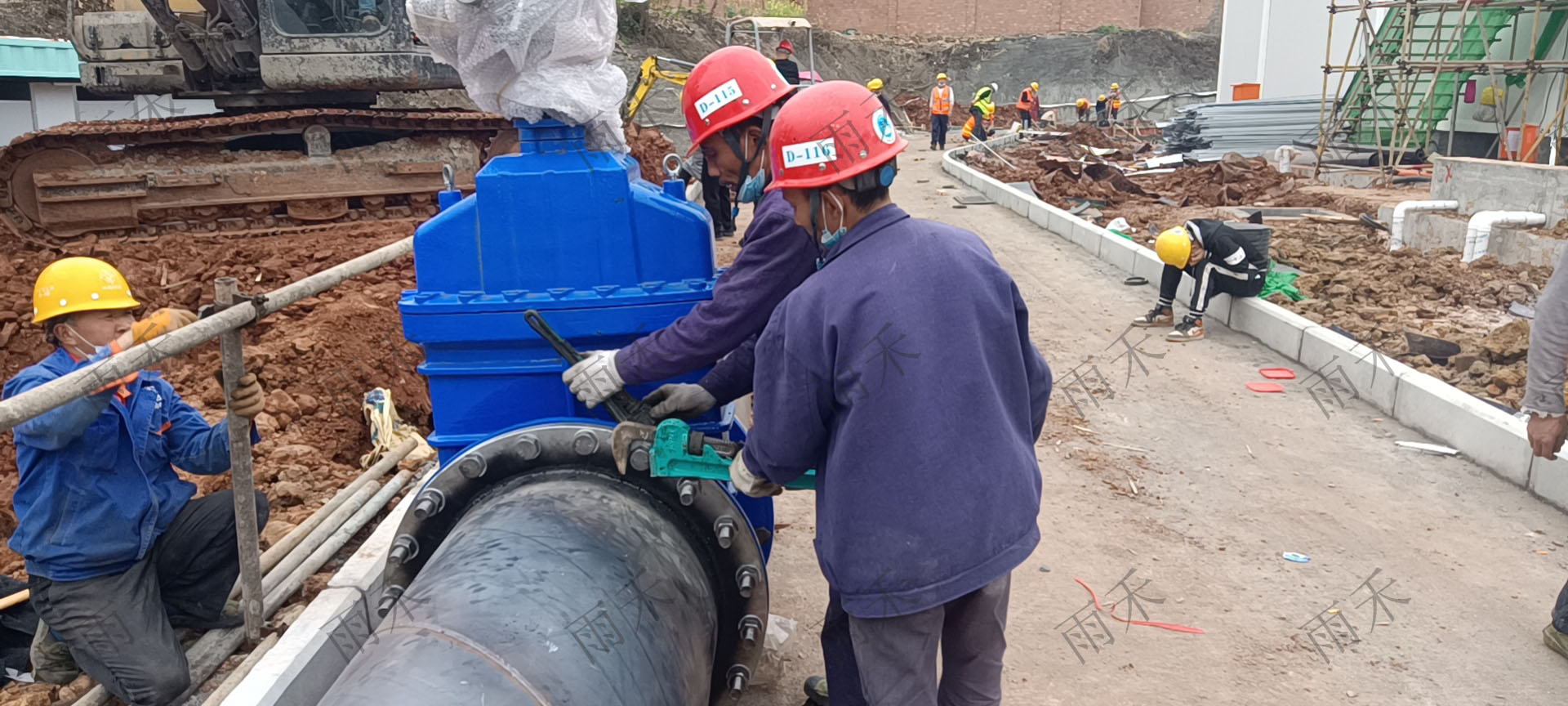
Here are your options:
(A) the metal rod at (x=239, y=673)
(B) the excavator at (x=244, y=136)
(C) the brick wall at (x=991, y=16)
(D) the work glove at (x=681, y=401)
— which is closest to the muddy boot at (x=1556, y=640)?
(D) the work glove at (x=681, y=401)

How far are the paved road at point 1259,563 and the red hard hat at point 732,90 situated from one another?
6.00 feet

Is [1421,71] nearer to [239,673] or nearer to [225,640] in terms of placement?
[225,640]

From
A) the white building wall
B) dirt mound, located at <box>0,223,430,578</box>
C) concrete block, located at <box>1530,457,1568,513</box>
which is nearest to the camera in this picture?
concrete block, located at <box>1530,457,1568,513</box>

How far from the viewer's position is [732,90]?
3209mm

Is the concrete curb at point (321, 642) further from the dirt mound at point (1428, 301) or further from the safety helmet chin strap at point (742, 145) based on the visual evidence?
the dirt mound at point (1428, 301)

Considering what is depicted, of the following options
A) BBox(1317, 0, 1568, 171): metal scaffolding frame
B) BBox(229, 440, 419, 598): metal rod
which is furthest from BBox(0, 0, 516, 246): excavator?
BBox(1317, 0, 1568, 171): metal scaffolding frame

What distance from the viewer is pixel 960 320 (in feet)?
7.22

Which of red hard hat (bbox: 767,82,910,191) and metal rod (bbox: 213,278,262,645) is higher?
red hard hat (bbox: 767,82,910,191)

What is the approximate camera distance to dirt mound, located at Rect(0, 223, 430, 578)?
19.0 ft

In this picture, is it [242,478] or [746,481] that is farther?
[242,478]

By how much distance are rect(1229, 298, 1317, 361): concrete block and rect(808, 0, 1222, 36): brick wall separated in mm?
36713

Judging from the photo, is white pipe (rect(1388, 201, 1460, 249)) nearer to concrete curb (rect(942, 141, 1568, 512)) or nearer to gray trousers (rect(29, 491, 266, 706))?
concrete curb (rect(942, 141, 1568, 512))

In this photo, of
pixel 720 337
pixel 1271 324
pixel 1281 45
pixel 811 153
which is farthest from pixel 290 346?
pixel 1281 45

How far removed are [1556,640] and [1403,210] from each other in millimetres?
8101
